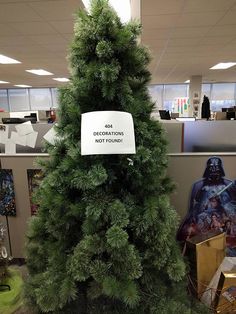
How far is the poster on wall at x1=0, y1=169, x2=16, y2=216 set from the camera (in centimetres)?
153

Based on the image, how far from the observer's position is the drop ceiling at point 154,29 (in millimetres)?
2871

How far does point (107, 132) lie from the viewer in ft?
2.51

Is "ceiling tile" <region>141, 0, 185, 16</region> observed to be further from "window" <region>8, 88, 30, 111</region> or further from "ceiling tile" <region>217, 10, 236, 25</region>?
"window" <region>8, 88, 30, 111</region>

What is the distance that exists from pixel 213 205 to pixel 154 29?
330cm

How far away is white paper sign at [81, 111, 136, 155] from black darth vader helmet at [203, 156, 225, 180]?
0.68 metres

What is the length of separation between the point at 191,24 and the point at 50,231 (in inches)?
146

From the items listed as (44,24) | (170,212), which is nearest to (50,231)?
(170,212)

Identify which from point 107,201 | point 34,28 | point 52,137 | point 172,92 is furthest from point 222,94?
point 107,201

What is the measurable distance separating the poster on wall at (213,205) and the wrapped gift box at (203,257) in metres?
0.10

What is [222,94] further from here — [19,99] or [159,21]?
[19,99]

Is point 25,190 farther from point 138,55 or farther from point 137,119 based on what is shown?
point 138,55

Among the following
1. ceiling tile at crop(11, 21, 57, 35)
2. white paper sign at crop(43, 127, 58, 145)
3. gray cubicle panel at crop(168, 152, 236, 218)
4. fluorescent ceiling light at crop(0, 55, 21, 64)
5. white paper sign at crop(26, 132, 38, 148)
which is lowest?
gray cubicle panel at crop(168, 152, 236, 218)

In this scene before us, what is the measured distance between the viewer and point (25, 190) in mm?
1535

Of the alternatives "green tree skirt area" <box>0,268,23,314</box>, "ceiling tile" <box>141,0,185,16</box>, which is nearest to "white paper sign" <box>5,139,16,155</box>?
"green tree skirt area" <box>0,268,23,314</box>
